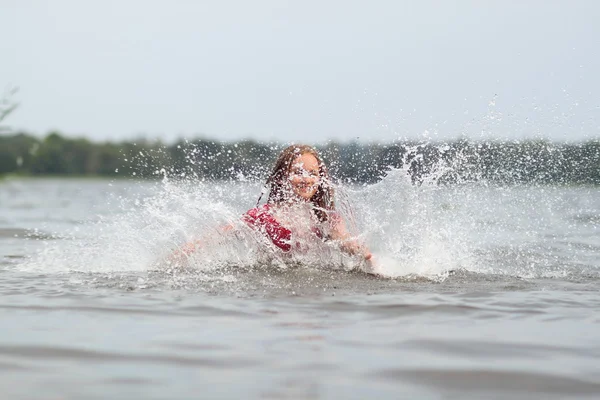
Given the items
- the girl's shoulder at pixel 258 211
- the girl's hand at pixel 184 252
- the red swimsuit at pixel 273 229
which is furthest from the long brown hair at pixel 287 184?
the girl's hand at pixel 184 252

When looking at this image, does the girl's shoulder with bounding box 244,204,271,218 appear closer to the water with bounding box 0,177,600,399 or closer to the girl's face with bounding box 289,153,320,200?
the water with bounding box 0,177,600,399

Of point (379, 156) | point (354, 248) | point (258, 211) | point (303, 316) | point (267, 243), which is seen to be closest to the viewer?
point (303, 316)

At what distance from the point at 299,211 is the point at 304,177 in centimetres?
36

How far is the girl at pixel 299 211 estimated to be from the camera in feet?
25.6

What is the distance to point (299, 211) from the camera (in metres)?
7.86

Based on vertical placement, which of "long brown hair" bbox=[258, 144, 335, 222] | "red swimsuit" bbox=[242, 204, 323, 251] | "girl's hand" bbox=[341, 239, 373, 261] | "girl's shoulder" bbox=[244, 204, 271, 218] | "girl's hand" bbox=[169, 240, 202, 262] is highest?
"long brown hair" bbox=[258, 144, 335, 222]

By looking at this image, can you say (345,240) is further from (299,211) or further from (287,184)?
(287,184)

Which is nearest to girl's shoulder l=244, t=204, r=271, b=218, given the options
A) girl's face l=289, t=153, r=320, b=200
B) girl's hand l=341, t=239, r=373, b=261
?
girl's face l=289, t=153, r=320, b=200

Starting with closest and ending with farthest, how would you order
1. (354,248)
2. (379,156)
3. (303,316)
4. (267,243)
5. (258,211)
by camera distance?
(303,316) → (354,248) → (267,243) → (258,211) → (379,156)

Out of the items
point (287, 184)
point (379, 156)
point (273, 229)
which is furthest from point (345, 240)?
point (379, 156)

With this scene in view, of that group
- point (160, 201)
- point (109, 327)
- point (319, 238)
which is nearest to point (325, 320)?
point (109, 327)

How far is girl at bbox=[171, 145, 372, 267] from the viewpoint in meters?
7.80

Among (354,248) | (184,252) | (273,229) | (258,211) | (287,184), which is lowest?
(184,252)

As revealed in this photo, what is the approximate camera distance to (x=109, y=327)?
187 inches
